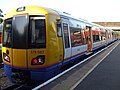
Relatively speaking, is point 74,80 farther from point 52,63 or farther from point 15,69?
point 15,69

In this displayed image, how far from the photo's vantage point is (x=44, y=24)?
28.9 ft

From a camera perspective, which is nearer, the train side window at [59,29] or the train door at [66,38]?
the train side window at [59,29]

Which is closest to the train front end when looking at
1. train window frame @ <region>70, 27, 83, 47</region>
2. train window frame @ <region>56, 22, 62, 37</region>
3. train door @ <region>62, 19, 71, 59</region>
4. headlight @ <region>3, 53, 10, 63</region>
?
headlight @ <region>3, 53, 10, 63</region>

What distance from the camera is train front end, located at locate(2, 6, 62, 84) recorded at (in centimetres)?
865

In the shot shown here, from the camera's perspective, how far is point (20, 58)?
872cm

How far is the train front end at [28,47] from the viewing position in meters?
8.65

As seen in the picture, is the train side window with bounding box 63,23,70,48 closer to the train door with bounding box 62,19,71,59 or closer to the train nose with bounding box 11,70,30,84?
the train door with bounding box 62,19,71,59

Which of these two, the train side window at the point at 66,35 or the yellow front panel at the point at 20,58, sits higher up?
the train side window at the point at 66,35

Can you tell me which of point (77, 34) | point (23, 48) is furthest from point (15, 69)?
point (77, 34)

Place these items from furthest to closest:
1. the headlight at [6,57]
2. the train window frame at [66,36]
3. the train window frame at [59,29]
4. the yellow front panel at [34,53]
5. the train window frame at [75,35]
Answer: the train window frame at [75,35] → the train window frame at [66,36] → the train window frame at [59,29] → the headlight at [6,57] → the yellow front panel at [34,53]

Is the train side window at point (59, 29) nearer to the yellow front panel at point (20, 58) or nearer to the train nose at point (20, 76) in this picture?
the yellow front panel at point (20, 58)

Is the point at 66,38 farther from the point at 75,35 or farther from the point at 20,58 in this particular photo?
the point at 20,58

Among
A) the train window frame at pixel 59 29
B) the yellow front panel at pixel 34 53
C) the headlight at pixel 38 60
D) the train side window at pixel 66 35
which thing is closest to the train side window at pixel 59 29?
the train window frame at pixel 59 29

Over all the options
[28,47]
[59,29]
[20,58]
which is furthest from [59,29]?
[20,58]
